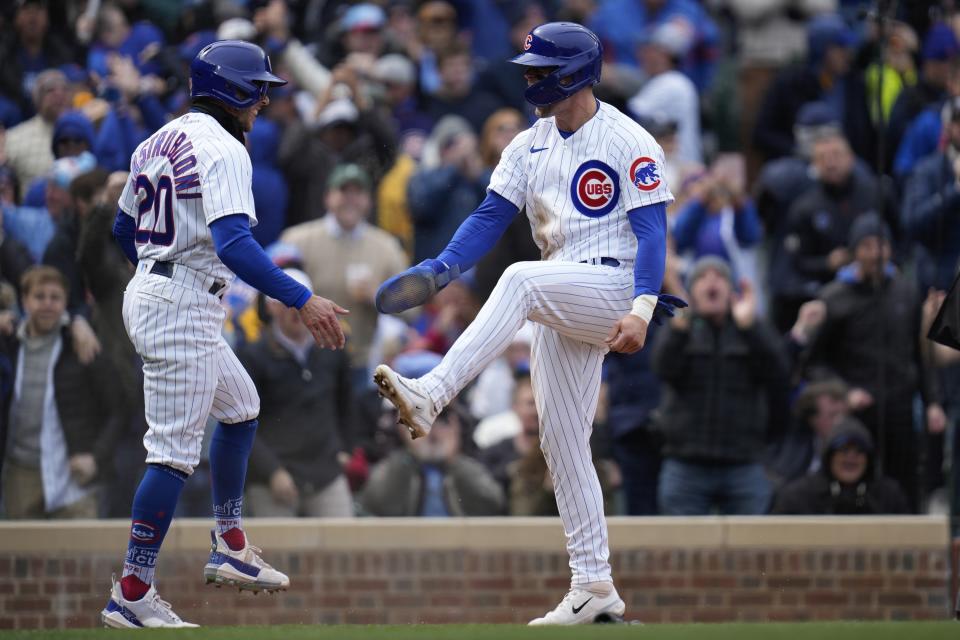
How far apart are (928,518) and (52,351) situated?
467 centimetres

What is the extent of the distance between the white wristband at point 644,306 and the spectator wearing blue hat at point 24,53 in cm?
477

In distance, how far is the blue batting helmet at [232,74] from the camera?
6.29m

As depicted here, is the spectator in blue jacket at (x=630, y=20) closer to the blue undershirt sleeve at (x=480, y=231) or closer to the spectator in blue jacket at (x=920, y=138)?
the spectator in blue jacket at (x=920, y=138)

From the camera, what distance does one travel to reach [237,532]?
6590mm

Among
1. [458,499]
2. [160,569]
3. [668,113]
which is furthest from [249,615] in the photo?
[668,113]

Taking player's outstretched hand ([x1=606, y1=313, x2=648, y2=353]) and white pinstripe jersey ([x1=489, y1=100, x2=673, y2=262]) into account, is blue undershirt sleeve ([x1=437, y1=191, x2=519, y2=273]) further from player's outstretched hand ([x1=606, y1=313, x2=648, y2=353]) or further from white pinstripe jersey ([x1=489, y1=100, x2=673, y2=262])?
player's outstretched hand ([x1=606, y1=313, x2=648, y2=353])

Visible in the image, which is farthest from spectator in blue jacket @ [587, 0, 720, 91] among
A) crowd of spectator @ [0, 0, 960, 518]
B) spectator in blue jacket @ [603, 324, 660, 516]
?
spectator in blue jacket @ [603, 324, 660, 516]

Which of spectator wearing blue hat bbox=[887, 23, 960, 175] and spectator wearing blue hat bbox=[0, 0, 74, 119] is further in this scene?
spectator wearing blue hat bbox=[0, 0, 74, 119]

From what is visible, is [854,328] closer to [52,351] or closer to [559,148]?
[559,148]

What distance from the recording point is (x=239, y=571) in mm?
6535

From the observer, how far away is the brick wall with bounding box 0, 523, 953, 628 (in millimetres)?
9062

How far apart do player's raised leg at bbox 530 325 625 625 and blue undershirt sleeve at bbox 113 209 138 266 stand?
1628 mm

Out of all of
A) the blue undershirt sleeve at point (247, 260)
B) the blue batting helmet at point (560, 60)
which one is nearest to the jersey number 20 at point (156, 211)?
the blue undershirt sleeve at point (247, 260)

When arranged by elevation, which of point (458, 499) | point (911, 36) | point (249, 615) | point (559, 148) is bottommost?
point (249, 615)
